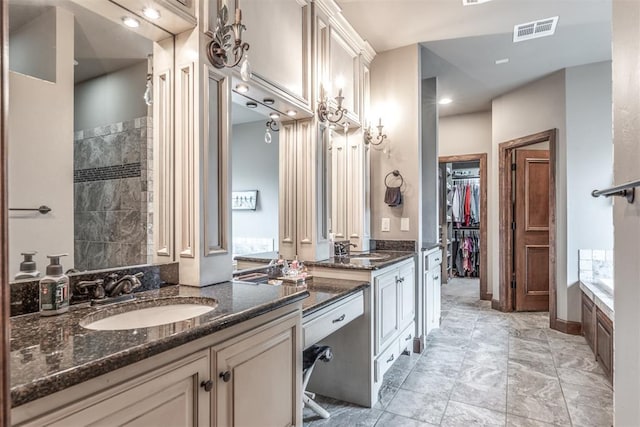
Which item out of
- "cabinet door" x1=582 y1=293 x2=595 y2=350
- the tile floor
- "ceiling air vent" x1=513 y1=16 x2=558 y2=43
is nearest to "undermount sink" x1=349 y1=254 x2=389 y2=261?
the tile floor

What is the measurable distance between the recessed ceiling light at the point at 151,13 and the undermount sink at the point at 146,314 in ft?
3.89

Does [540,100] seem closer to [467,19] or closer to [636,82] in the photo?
[467,19]

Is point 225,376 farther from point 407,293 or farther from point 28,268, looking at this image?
point 407,293

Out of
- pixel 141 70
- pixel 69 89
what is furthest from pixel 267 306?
pixel 141 70

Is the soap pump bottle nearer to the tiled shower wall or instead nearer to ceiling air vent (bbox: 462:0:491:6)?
Result: the tiled shower wall

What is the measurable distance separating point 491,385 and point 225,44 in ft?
9.24

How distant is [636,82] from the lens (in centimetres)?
99

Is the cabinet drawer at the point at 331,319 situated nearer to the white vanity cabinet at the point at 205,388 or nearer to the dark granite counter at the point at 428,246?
the white vanity cabinet at the point at 205,388

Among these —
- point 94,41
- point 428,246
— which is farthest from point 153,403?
point 428,246

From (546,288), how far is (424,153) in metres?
2.51

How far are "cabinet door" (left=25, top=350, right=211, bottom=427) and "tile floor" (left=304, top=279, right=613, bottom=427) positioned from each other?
133cm

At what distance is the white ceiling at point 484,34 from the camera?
8.88 feet

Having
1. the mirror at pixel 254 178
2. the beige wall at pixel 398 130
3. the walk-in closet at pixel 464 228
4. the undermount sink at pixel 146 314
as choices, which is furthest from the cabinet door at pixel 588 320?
the undermount sink at pixel 146 314

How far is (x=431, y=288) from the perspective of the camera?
3.54 meters
